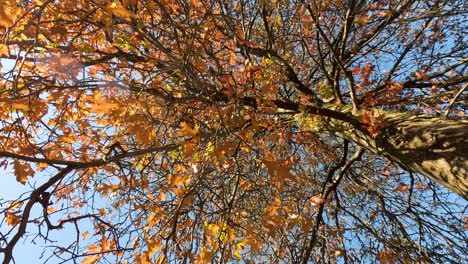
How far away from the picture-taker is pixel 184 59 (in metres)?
2.15

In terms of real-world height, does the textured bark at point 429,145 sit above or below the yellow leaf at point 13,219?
below

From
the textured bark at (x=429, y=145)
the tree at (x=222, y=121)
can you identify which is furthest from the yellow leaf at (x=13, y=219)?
the textured bark at (x=429, y=145)

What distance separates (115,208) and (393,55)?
4385mm

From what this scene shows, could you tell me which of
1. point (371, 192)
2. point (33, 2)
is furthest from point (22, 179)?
point (371, 192)

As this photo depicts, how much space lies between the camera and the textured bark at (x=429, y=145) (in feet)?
6.68

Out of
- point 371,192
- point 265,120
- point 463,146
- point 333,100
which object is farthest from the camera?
point 371,192

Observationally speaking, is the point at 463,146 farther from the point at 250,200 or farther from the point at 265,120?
the point at 250,200

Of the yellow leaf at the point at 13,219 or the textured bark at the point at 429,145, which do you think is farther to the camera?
the yellow leaf at the point at 13,219

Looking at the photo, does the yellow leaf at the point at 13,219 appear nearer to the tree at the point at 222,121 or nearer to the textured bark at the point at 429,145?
the tree at the point at 222,121

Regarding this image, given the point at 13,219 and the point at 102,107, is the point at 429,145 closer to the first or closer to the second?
the point at 102,107

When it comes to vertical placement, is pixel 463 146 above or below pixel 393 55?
below

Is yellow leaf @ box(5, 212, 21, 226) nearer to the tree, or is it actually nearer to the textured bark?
the tree

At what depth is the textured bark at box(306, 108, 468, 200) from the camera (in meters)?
2.04

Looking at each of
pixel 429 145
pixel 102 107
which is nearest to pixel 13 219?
pixel 102 107
